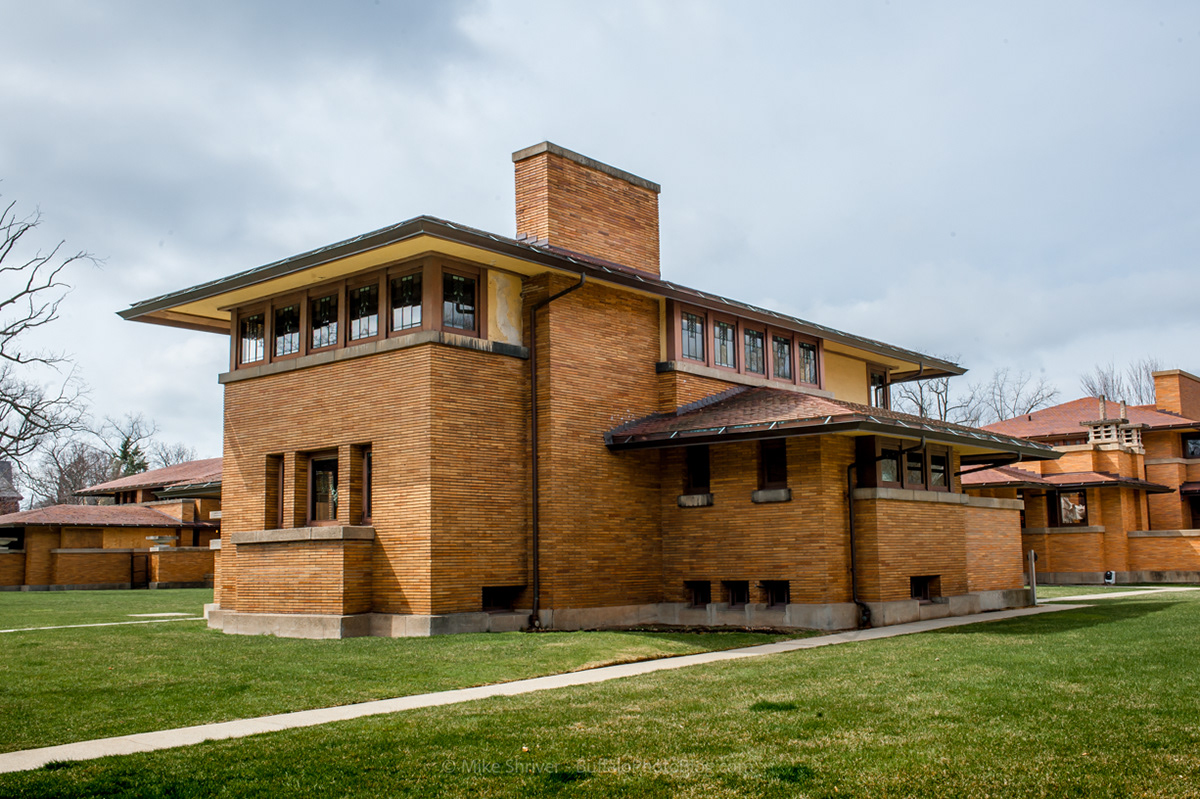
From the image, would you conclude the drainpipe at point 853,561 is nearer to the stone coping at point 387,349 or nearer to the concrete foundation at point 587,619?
the concrete foundation at point 587,619

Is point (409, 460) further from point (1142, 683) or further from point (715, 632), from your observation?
point (1142, 683)

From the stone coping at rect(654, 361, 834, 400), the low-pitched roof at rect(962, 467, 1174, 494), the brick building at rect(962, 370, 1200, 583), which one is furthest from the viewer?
the brick building at rect(962, 370, 1200, 583)

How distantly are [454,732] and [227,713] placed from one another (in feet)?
8.91

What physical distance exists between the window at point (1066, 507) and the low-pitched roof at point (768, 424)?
66.4 feet

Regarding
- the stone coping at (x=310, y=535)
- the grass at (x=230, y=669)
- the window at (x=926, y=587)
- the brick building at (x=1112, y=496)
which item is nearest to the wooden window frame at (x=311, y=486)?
the stone coping at (x=310, y=535)

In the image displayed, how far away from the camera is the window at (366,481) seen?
19.1 m

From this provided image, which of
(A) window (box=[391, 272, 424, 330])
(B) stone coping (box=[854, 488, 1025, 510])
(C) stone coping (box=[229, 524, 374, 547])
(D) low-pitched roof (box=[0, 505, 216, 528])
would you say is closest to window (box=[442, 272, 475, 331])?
(A) window (box=[391, 272, 424, 330])

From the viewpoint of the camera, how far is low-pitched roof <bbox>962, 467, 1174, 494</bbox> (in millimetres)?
37781

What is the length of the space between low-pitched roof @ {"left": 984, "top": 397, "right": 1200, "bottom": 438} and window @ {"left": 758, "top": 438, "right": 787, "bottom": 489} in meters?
26.0

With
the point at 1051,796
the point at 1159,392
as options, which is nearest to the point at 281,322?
the point at 1051,796

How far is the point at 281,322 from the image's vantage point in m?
21.2

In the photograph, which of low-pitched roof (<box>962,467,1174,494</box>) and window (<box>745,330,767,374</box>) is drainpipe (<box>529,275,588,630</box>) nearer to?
window (<box>745,330,767,374</box>)

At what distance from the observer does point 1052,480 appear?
38938 millimetres

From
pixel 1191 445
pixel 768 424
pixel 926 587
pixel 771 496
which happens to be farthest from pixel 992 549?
pixel 1191 445
